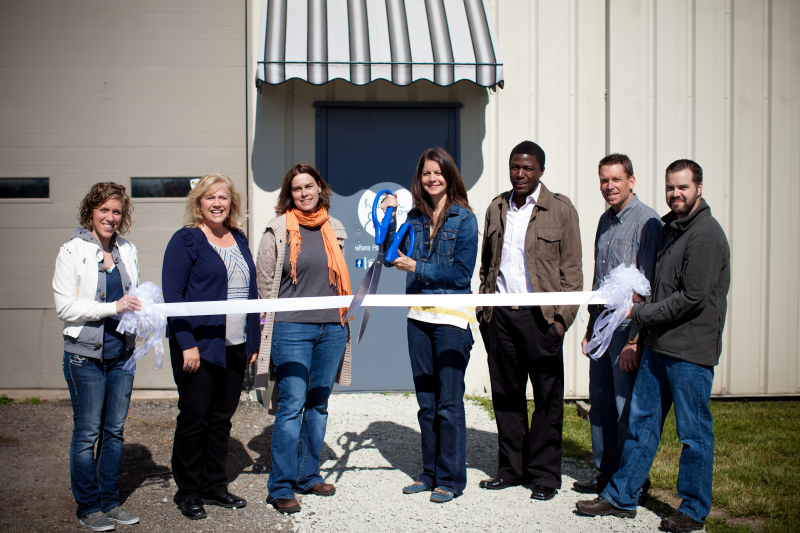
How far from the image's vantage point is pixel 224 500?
3.43 m

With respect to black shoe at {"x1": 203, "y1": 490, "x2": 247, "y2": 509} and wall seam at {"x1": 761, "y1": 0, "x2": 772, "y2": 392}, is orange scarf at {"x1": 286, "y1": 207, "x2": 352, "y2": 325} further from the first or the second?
wall seam at {"x1": 761, "y1": 0, "x2": 772, "y2": 392}

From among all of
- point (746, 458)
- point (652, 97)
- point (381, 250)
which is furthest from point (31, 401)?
point (652, 97)

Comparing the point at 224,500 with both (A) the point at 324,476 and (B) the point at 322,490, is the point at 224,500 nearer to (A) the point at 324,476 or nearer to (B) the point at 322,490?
(B) the point at 322,490

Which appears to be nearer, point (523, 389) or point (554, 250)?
point (554, 250)

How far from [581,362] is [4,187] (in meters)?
6.07

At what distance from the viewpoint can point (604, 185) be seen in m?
3.51

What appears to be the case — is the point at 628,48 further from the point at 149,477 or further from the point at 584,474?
the point at 149,477

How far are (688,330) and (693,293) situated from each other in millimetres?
210

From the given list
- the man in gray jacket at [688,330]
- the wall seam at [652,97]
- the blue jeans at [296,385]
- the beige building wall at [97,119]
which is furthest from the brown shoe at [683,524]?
the beige building wall at [97,119]

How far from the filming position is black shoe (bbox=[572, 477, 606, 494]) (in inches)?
142

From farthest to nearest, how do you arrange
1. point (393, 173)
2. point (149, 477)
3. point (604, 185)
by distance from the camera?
point (393, 173), point (149, 477), point (604, 185)

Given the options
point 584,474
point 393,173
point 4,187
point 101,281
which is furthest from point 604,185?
point 4,187

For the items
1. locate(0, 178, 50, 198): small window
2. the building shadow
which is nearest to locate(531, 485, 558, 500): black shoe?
the building shadow

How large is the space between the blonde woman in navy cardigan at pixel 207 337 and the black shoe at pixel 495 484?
4.94ft
